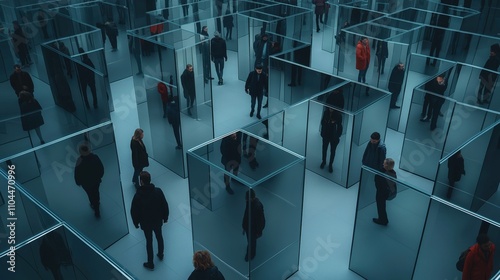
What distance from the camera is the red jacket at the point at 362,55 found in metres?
11.7

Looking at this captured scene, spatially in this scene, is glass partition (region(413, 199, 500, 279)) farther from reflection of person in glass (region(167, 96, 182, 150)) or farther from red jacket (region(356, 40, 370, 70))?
red jacket (region(356, 40, 370, 70))

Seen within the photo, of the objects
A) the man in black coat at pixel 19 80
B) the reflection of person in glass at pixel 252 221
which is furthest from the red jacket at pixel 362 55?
the man in black coat at pixel 19 80

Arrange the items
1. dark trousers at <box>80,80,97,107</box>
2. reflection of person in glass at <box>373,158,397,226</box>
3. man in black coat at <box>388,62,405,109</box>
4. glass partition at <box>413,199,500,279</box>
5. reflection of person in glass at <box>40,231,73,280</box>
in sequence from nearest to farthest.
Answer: reflection of person in glass at <box>40,231,73,280</box> → glass partition at <box>413,199,500,279</box> → reflection of person in glass at <box>373,158,397,226</box> → dark trousers at <box>80,80,97,107</box> → man in black coat at <box>388,62,405,109</box>

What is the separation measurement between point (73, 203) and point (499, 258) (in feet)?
20.2

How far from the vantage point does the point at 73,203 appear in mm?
7152

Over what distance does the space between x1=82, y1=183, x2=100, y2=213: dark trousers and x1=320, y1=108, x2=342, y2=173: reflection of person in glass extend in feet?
14.5

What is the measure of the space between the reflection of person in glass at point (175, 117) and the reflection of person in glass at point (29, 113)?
2.95 metres

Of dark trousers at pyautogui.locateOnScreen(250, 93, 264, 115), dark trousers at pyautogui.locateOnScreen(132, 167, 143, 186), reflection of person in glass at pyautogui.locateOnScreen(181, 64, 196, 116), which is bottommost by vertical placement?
dark trousers at pyautogui.locateOnScreen(132, 167, 143, 186)

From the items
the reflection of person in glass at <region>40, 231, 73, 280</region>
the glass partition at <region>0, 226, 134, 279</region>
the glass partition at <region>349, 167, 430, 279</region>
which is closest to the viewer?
the glass partition at <region>0, 226, 134, 279</region>

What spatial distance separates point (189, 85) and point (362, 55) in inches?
204

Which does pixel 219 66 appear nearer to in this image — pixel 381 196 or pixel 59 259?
pixel 381 196

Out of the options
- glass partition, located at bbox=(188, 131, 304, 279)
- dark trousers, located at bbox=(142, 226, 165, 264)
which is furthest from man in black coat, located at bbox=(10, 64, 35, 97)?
glass partition, located at bbox=(188, 131, 304, 279)

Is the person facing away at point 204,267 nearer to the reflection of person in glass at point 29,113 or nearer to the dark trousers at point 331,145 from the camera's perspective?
the dark trousers at point 331,145

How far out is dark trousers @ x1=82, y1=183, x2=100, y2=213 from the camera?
7191mm
